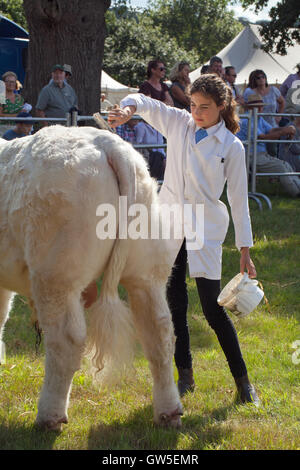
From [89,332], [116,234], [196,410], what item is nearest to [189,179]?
[116,234]

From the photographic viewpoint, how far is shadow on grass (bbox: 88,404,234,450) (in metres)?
3.20

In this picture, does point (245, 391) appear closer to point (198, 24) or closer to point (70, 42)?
point (70, 42)

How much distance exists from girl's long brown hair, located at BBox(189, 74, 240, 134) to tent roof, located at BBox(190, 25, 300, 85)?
1984 cm

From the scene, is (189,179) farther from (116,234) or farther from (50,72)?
(50,72)

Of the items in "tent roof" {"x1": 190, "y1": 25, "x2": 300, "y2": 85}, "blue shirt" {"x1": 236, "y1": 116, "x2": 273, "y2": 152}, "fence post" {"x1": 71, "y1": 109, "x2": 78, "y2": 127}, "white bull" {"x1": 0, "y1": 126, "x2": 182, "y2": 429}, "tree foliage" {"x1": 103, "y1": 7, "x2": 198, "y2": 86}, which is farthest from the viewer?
"tree foliage" {"x1": 103, "y1": 7, "x2": 198, "y2": 86}

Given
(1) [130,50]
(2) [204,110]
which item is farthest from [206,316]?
(1) [130,50]

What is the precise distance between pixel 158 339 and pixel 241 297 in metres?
0.68

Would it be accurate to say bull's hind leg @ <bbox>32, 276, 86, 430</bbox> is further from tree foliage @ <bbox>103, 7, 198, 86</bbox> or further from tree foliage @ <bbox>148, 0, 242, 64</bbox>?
tree foliage @ <bbox>148, 0, 242, 64</bbox>

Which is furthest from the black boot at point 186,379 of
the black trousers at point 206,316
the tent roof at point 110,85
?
the tent roof at point 110,85

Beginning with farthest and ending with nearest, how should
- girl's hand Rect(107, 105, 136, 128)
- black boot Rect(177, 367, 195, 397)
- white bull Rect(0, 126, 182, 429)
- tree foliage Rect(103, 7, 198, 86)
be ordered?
tree foliage Rect(103, 7, 198, 86) < black boot Rect(177, 367, 195, 397) < girl's hand Rect(107, 105, 136, 128) < white bull Rect(0, 126, 182, 429)

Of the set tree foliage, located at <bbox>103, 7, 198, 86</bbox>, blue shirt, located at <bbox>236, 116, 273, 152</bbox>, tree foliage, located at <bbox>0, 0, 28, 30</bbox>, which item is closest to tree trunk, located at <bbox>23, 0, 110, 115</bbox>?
blue shirt, located at <bbox>236, 116, 273, 152</bbox>

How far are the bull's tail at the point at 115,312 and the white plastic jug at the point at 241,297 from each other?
0.78 metres

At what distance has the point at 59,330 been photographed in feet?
10.2

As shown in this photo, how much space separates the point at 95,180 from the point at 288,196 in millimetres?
8736
